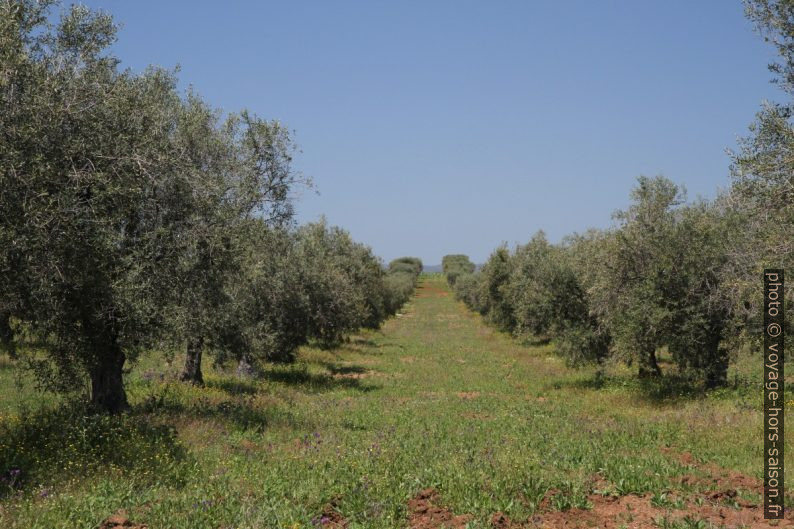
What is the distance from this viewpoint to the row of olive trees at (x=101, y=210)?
10.8 metres

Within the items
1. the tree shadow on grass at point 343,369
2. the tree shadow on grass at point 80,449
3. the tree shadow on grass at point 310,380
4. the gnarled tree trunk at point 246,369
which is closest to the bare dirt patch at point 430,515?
the tree shadow on grass at point 80,449

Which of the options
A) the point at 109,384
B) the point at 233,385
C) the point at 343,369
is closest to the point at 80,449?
the point at 109,384

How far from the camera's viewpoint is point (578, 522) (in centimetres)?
923

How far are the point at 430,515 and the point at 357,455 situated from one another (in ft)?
13.0

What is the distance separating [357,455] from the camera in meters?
13.3

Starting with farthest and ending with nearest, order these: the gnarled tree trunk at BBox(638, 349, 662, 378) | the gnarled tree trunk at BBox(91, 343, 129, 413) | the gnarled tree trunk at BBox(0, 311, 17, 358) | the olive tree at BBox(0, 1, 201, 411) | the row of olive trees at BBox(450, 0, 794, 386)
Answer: the gnarled tree trunk at BBox(638, 349, 662, 378), the row of olive trees at BBox(450, 0, 794, 386), the gnarled tree trunk at BBox(91, 343, 129, 413), the gnarled tree trunk at BBox(0, 311, 17, 358), the olive tree at BBox(0, 1, 201, 411)

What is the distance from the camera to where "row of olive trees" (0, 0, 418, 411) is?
1078cm

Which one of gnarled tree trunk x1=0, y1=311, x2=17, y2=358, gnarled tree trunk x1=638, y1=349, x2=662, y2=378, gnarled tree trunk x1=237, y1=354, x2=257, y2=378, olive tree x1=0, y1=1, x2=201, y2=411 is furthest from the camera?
gnarled tree trunk x1=638, y1=349, x2=662, y2=378

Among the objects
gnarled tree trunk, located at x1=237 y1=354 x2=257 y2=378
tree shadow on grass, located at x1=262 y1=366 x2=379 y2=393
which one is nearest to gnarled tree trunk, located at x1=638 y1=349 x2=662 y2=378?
tree shadow on grass, located at x1=262 y1=366 x2=379 y2=393

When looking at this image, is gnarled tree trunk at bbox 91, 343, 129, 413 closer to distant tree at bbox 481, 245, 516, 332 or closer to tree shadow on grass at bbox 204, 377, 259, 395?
tree shadow on grass at bbox 204, 377, 259, 395

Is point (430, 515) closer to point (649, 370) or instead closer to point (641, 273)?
point (641, 273)

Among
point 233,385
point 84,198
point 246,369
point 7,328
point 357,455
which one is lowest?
point 233,385

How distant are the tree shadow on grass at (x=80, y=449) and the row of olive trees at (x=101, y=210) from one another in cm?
131

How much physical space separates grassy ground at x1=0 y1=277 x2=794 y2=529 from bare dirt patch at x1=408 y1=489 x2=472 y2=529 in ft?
→ 0.33
